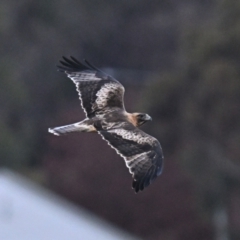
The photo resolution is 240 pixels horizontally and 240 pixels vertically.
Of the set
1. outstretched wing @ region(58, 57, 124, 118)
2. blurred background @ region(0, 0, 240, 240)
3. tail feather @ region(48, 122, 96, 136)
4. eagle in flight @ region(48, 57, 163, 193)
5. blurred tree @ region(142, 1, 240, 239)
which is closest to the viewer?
eagle in flight @ region(48, 57, 163, 193)

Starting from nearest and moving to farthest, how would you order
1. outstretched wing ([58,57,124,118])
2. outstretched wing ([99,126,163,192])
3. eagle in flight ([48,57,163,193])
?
outstretched wing ([99,126,163,192]) < eagle in flight ([48,57,163,193]) < outstretched wing ([58,57,124,118])

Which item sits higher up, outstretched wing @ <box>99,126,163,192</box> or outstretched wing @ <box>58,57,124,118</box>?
outstretched wing @ <box>58,57,124,118</box>

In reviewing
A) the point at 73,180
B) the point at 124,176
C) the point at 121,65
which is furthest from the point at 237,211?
the point at 121,65

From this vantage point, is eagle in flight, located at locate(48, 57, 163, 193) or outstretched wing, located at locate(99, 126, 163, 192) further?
eagle in flight, located at locate(48, 57, 163, 193)

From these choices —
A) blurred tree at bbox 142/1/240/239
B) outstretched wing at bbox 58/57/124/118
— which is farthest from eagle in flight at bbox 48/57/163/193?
blurred tree at bbox 142/1/240/239

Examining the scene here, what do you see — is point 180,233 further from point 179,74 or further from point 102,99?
point 102,99

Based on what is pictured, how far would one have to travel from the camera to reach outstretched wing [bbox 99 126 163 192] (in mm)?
9578

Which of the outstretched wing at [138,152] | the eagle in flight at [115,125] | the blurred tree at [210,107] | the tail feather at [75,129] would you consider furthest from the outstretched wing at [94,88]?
the blurred tree at [210,107]

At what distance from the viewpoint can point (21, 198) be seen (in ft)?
80.1

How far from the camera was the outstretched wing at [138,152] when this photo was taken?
9578 mm

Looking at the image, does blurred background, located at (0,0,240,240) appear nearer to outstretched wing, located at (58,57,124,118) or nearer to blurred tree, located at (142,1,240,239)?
blurred tree, located at (142,1,240,239)

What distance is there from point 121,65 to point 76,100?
337 centimetres

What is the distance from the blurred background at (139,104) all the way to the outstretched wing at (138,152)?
14746 millimetres

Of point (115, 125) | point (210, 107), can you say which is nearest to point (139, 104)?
point (210, 107)
